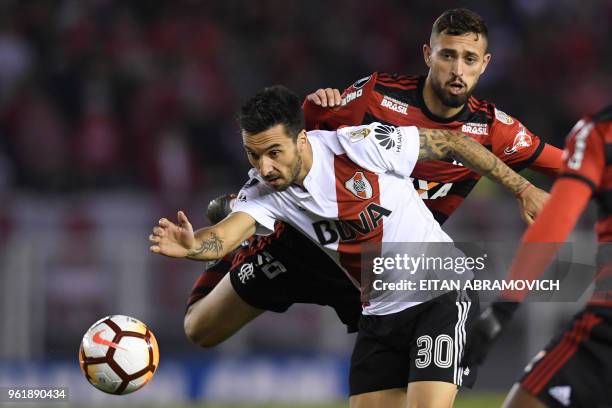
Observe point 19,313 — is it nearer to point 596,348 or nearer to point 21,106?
point 21,106

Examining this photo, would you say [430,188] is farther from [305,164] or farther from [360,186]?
[305,164]

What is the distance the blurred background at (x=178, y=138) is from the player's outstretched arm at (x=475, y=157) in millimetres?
5908

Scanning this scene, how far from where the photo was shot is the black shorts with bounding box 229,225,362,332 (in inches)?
251

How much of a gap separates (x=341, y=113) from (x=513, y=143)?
0.97 m

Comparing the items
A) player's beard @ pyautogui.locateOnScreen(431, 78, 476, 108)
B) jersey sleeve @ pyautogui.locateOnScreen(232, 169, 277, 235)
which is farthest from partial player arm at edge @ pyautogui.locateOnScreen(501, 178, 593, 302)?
player's beard @ pyautogui.locateOnScreen(431, 78, 476, 108)

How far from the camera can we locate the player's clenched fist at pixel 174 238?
4.85 metres

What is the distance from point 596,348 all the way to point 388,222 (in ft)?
5.10

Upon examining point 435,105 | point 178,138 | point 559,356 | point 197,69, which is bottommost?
point 559,356

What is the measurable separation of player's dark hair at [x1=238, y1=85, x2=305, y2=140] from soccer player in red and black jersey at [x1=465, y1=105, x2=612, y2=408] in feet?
4.84

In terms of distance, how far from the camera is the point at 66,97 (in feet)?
42.7

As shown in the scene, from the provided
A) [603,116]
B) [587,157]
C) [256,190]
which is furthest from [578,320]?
[256,190]

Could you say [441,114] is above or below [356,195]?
above

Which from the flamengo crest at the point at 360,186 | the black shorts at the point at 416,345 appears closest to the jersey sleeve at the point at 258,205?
the flamengo crest at the point at 360,186

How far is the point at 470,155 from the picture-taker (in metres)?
5.39
